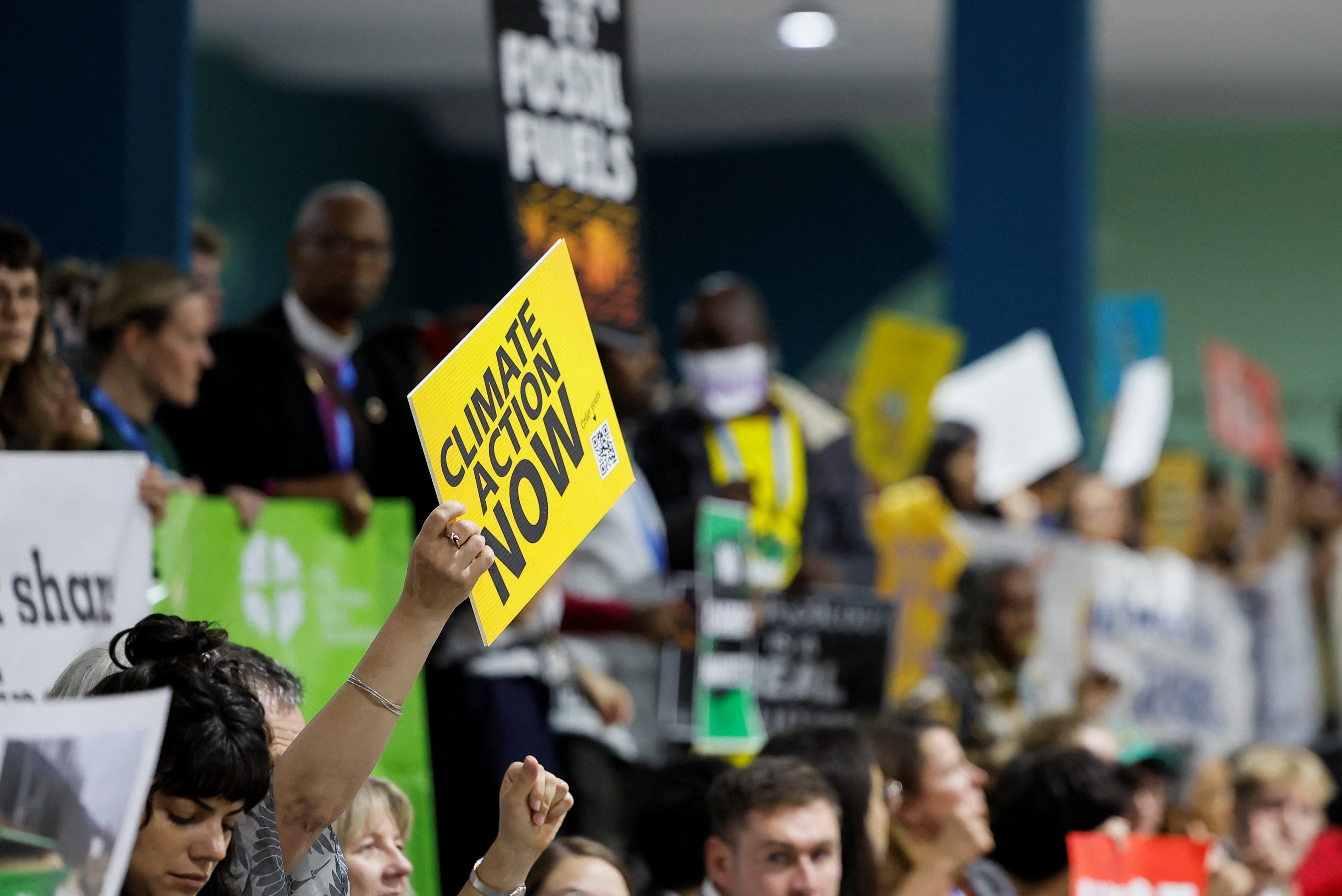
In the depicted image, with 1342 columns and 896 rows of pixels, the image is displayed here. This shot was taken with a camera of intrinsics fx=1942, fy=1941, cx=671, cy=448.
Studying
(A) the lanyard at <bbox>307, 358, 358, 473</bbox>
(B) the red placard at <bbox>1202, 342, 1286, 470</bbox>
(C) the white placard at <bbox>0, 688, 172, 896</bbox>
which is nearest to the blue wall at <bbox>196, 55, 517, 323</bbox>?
(B) the red placard at <bbox>1202, 342, 1286, 470</bbox>

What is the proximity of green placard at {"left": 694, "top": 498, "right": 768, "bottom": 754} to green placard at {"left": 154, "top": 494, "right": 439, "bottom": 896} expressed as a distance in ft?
3.64

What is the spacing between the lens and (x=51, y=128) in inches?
177

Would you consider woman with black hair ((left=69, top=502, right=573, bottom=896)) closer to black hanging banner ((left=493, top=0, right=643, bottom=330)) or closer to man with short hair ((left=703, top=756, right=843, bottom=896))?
man with short hair ((left=703, top=756, right=843, bottom=896))

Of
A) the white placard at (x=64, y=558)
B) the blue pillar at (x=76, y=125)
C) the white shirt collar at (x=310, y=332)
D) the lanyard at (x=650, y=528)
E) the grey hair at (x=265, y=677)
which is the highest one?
the blue pillar at (x=76, y=125)

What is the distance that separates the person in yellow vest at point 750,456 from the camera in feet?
17.2

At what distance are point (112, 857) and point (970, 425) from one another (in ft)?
18.3

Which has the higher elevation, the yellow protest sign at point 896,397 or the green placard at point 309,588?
the yellow protest sign at point 896,397

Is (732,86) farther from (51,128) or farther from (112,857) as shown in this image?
(112,857)

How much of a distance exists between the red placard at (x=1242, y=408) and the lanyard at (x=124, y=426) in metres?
5.46

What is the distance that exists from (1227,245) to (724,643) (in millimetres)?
11425

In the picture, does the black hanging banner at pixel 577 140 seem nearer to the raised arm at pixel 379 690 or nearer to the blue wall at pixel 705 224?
the raised arm at pixel 379 690

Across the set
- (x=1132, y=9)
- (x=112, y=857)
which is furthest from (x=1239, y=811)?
(x=1132, y=9)

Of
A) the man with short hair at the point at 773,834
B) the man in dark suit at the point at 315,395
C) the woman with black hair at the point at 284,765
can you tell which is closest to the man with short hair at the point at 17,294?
the man in dark suit at the point at 315,395

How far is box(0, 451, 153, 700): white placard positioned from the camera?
281 cm
